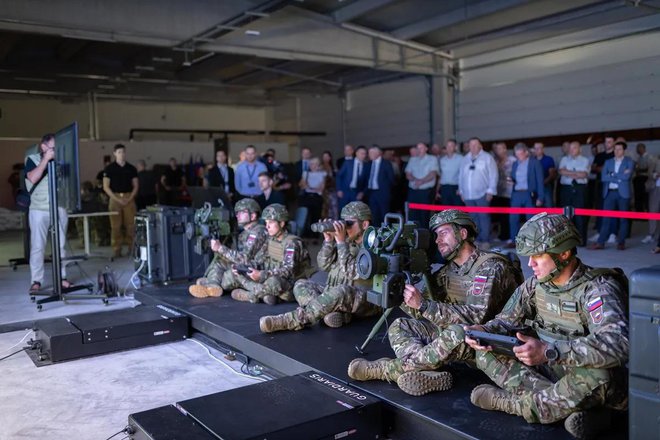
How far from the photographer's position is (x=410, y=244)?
344cm

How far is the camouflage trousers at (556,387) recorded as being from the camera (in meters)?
2.53

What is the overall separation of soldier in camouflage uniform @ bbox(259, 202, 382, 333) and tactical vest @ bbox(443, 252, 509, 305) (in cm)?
100

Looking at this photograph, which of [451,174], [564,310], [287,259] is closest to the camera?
[564,310]

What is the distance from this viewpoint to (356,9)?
9.98m

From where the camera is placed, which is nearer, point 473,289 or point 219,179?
point 473,289

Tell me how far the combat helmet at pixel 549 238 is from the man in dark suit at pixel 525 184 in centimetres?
567

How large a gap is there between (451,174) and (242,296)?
4.58 metres

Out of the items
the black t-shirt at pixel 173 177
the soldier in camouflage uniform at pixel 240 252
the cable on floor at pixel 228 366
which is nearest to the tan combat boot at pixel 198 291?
the soldier in camouflage uniform at pixel 240 252

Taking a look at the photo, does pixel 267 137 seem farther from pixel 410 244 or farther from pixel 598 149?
pixel 410 244

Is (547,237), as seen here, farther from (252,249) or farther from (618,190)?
(618,190)

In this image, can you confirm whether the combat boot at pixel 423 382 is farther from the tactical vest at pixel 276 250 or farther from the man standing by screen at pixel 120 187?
the man standing by screen at pixel 120 187

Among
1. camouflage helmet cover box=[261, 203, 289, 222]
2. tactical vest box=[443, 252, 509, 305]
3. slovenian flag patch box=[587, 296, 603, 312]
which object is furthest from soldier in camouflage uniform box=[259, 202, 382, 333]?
slovenian flag patch box=[587, 296, 603, 312]

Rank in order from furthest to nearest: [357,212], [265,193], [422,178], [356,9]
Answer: [356,9] < [422,178] < [265,193] < [357,212]

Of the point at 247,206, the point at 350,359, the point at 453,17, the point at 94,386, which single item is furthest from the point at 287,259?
the point at 453,17
